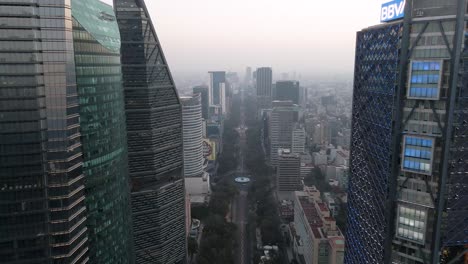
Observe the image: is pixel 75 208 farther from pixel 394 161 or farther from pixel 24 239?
pixel 394 161

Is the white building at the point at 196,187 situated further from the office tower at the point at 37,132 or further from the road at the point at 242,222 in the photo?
the office tower at the point at 37,132

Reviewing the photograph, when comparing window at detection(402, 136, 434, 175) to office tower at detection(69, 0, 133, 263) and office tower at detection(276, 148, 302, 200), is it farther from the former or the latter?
office tower at detection(276, 148, 302, 200)

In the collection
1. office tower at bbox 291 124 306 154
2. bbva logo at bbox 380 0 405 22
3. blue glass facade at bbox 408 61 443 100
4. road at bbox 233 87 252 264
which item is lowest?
road at bbox 233 87 252 264

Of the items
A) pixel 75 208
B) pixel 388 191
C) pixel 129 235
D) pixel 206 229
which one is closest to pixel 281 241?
pixel 206 229

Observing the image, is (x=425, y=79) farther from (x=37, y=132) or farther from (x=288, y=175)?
(x=288, y=175)

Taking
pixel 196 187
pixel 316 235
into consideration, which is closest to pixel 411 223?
pixel 316 235

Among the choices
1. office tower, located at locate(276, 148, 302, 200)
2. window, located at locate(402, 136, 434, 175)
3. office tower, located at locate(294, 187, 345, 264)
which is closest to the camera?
window, located at locate(402, 136, 434, 175)

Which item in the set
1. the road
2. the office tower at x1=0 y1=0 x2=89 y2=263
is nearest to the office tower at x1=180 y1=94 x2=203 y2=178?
the road
